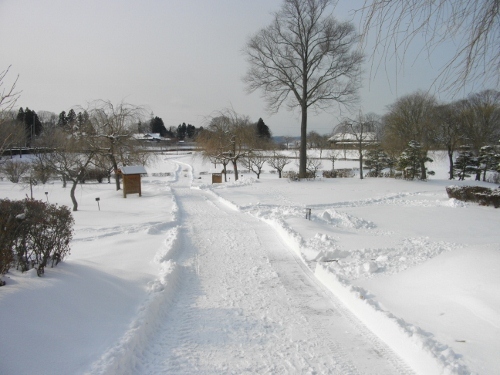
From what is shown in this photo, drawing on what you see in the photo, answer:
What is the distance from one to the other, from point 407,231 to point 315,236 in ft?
12.3

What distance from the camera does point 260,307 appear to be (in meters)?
5.59

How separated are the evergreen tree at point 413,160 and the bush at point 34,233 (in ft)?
94.6

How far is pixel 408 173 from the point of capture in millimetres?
30219

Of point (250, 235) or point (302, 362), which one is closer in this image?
point (302, 362)

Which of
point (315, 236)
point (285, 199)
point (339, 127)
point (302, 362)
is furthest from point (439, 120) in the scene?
point (302, 362)

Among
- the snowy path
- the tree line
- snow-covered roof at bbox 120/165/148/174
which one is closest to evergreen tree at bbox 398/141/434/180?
the tree line

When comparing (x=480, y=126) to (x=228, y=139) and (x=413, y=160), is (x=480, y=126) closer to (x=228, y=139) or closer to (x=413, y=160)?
(x=413, y=160)

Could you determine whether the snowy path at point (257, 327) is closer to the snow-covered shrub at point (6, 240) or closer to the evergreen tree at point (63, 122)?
the snow-covered shrub at point (6, 240)

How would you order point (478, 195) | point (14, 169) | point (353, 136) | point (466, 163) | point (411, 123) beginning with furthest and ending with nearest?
1. point (353, 136)
2. point (14, 169)
3. point (466, 163)
4. point (411, 123)
5. point (478, 195)

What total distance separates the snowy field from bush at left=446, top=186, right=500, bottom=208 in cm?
873

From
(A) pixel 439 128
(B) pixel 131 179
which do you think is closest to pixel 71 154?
(B) pixel 131 179

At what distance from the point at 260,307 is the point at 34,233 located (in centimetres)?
416

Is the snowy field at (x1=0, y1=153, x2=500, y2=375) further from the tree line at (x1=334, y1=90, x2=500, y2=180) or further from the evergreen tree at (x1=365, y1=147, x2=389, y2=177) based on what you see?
the evergreen tree at (x1=365, y1=147, x2=389, y2=177)

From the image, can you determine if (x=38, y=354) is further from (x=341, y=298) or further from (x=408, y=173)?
(x=408, y=173)
